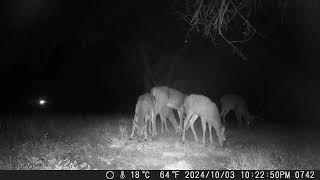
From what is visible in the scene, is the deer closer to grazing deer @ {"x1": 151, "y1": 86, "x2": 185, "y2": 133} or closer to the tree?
the tree

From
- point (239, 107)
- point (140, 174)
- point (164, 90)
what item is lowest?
point (140, 174)

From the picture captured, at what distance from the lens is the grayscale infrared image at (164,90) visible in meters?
10.9

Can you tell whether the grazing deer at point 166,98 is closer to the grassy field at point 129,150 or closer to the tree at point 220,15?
the grassy field at point 129,150

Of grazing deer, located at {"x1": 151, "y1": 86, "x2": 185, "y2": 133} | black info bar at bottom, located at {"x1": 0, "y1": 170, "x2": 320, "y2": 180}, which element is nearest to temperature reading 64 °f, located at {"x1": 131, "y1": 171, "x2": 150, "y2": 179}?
black info bar at bottom, located at {"x1": 0, "y1": 170, "x2": 320, "y2": 180}

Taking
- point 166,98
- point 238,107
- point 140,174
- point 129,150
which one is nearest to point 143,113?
point 166,98

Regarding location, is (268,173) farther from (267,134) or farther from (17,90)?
(17,90)

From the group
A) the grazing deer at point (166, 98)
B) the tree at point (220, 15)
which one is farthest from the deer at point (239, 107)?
the grazing deer at point (166, 98)

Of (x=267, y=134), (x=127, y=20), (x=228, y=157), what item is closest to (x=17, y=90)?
(x=127, y=20)

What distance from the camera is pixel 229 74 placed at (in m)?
40.9

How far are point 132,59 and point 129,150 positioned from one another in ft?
112

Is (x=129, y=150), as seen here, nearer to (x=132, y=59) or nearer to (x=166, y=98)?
(x=166, y=98)

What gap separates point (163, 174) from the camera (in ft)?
29.8

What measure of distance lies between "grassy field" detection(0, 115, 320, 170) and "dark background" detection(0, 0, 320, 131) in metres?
4.54

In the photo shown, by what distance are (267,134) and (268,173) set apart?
26.6ft
